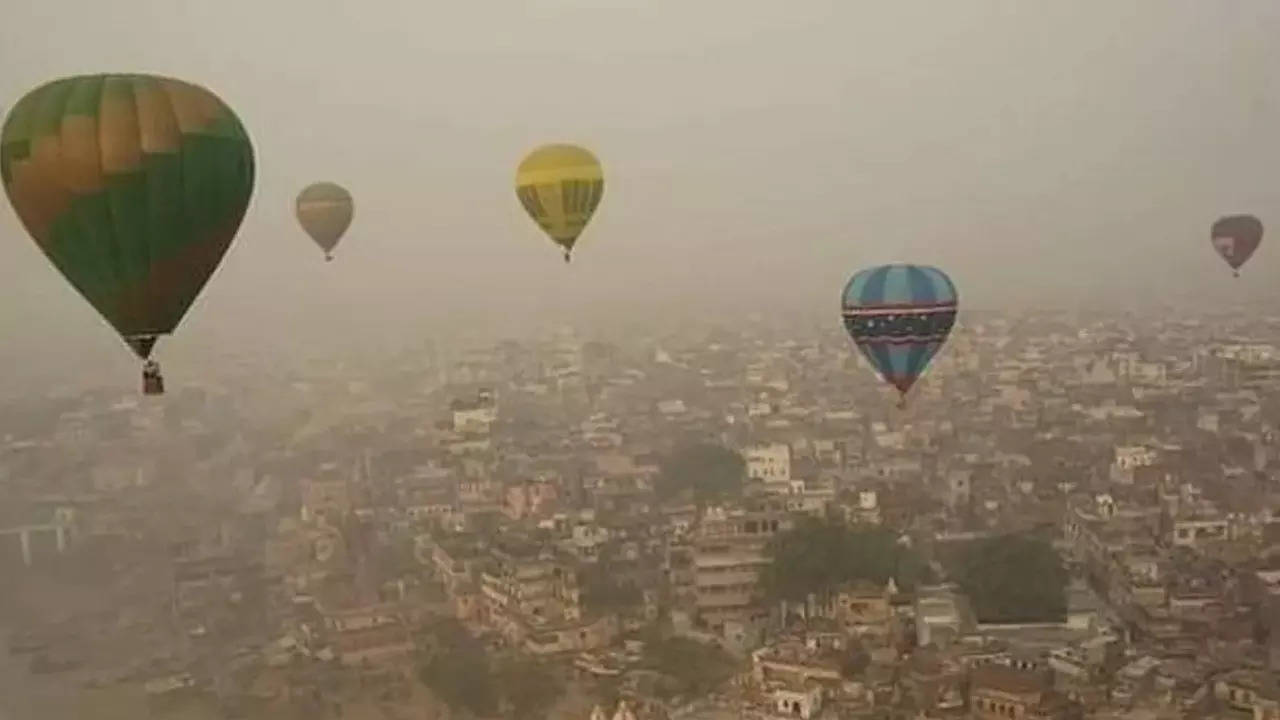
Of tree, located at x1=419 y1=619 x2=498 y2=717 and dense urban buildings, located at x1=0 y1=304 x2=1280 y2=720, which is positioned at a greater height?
dense urban buildings, located at x1=0 y1=304 x2=1280 y2=720

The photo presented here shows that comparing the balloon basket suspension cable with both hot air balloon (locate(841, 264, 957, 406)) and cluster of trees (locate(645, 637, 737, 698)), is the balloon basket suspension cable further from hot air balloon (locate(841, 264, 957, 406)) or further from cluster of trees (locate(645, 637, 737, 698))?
hot air balloon (locate(841, 264, 957, 406))

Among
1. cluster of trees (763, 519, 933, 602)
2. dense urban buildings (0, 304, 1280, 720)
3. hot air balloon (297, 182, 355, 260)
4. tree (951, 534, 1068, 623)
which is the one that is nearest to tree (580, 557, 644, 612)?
dense urban buildings (0, 304, 1280, 720)

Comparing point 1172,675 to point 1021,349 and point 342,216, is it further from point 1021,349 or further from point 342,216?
point 342,216

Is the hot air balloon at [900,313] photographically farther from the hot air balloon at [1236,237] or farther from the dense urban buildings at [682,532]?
the hot air balloon at [1236,237]

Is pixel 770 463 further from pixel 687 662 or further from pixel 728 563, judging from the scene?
pixel 687 662

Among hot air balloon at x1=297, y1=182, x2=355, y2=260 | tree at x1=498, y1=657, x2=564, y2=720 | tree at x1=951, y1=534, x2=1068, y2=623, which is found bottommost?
tree at x1=498, y1=657, x2=564, y2=720

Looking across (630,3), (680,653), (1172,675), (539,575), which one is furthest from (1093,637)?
(630,3)
